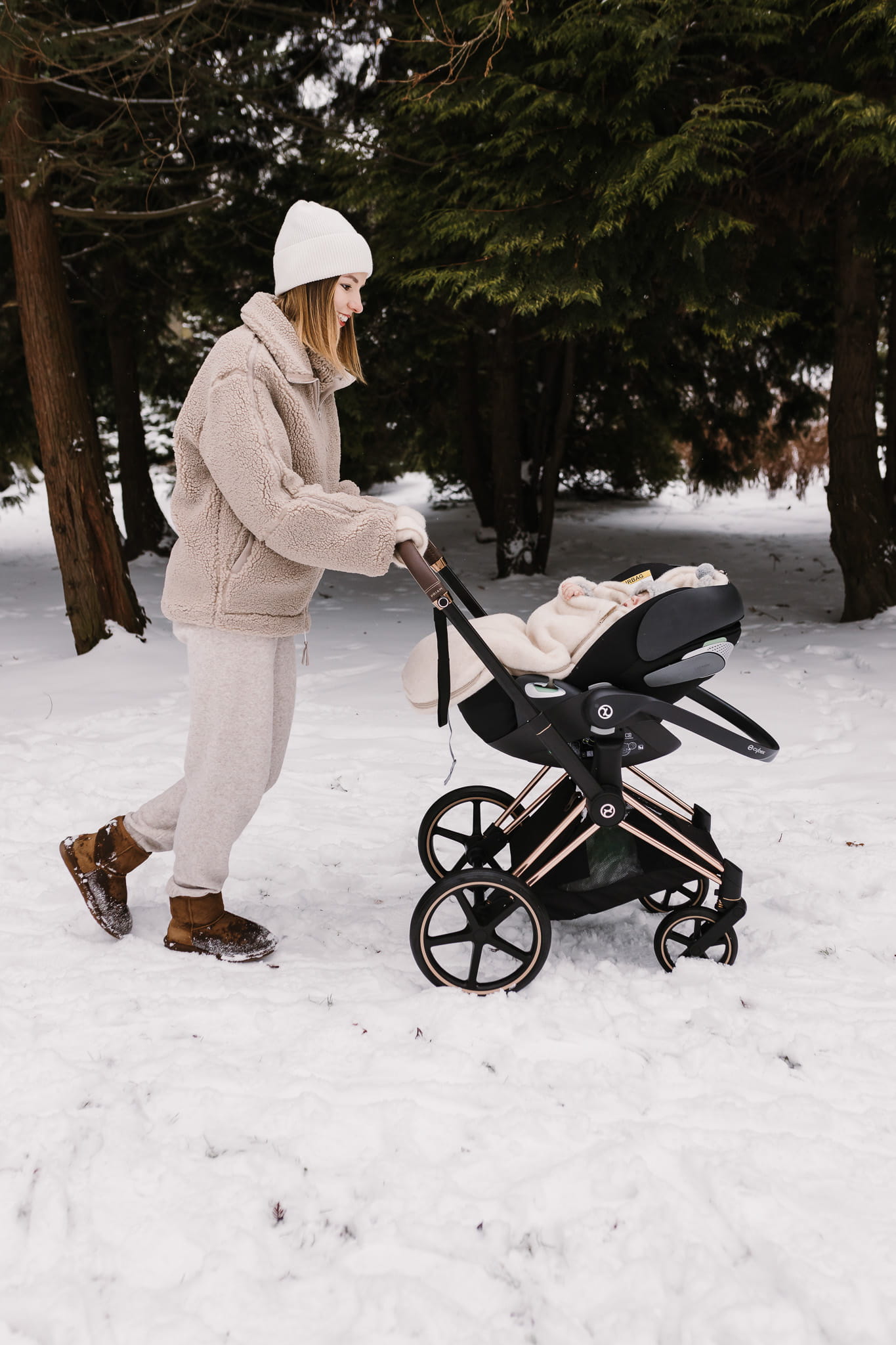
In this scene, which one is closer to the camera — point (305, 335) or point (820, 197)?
point (305, 335)

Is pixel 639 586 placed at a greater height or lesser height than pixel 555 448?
greater

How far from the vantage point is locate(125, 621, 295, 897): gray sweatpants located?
283 centimetres

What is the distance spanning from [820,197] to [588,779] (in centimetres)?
634

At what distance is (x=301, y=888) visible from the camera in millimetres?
3609

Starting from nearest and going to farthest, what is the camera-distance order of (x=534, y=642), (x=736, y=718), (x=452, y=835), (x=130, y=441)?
(x=534, y=642)
(x=736, y=718)
(x=452, y=835)
(x=130, y=441)

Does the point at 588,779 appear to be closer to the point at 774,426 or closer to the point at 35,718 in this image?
the point at 35,718

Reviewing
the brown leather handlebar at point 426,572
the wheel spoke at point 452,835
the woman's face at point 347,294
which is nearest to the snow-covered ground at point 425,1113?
the wheel spoke at point 452,835

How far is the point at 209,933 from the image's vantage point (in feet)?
9.89

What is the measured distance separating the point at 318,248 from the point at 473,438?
10.4 m

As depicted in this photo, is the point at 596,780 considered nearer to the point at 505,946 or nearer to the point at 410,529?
the point at 505,946

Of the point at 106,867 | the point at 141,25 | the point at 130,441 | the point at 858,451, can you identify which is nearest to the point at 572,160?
the point at 141,25

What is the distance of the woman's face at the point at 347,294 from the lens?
2.78 meters

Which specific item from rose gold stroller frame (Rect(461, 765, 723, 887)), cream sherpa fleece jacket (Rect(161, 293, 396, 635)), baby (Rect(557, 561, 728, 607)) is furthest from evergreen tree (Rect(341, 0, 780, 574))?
rose gold stroller frame (Rect(461, 765, 723, 887))

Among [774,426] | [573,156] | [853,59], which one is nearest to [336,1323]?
[573,156]
